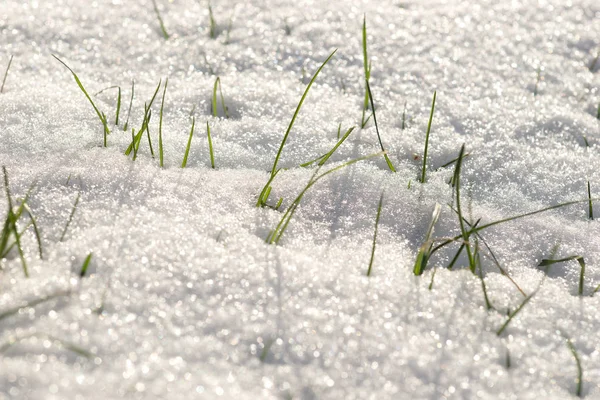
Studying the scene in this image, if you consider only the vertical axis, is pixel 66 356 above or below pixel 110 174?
below

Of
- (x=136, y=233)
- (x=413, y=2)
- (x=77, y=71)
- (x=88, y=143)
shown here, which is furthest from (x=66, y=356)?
(x=413, y=2)

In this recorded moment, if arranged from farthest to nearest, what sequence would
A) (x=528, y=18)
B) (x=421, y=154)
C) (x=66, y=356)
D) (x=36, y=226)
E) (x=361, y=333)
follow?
(x=528, y=18), (x=421, y=154), (x=36, y=226), (x=361, y=333), (x=66, y=356)

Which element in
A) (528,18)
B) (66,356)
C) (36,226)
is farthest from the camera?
(528,18)

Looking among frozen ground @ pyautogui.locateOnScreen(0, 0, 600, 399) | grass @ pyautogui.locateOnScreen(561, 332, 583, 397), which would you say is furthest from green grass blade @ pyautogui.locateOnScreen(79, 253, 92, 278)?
grass @ pyautogui.locateOnScreen(561, 332, 583, 397)

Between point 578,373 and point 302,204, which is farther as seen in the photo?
point 302,204

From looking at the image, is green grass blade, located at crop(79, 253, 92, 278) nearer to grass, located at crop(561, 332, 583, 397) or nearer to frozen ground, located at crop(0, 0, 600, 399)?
frozen ground, located at crop(0, 0, 600, 399)

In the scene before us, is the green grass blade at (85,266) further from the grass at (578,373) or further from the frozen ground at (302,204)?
the grass at (578,373)

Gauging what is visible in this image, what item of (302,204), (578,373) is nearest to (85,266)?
(302,204)

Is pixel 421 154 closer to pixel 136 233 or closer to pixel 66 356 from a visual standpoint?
pixel 136 233

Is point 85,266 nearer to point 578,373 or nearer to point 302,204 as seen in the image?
point 302,204
